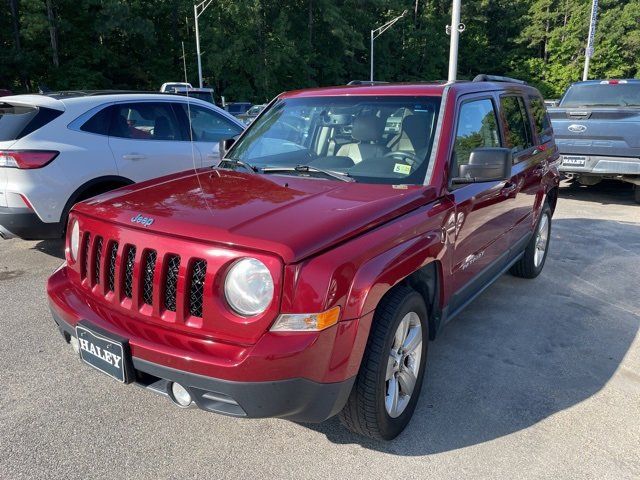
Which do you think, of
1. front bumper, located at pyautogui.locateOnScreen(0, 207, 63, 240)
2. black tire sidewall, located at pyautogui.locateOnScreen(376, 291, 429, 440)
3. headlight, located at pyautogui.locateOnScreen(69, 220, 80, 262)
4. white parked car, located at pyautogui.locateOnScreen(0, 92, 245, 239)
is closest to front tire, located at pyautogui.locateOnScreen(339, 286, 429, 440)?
black tire sidewall, located at pyautogui.locateOnScreen(376, 291, 429, 440)

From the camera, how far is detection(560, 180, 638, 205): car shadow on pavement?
9503 millimetres

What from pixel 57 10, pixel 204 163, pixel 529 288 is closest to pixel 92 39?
pixel 57 10

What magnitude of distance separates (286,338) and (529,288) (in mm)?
3665

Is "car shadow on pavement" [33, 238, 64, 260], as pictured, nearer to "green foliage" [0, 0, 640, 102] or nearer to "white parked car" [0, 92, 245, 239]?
"white parked car" [0, 92, 245, 239]

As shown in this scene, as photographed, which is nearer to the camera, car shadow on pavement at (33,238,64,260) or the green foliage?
car shadow on pavement at (33,238,64,260)

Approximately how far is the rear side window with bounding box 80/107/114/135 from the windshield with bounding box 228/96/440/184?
2369mm

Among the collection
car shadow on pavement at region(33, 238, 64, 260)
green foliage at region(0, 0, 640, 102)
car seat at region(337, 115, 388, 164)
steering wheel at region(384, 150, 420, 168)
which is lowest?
car shadow on pavement at region(33, 238, 64, 260)

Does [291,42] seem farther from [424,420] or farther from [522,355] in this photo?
[424,420]

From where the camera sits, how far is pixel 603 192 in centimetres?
1034

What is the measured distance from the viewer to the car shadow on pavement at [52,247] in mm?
5875

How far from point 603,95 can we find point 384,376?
968cm

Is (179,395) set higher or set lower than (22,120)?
lower

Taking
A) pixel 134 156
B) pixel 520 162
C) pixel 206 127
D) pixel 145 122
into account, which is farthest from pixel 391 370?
pixel 206 127

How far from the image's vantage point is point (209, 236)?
2.22m
